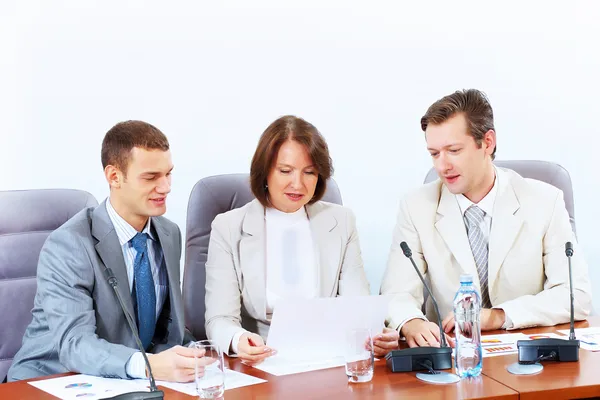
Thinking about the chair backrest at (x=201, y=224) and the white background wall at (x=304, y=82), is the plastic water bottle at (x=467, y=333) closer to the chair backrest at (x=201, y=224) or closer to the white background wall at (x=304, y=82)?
the chair backrest at (x=201, y=224)

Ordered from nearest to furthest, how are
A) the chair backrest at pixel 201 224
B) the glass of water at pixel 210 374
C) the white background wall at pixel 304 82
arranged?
the glass of water at pixel 210 374, the chair backrest at pixel 201 224, the white background wall at pixel 304 82

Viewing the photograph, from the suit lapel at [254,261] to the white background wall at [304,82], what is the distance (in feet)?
3.18

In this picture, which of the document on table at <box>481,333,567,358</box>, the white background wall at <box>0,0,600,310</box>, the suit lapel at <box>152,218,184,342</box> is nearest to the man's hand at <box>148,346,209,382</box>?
the suit lapel at <box>152,218,184,342</box>

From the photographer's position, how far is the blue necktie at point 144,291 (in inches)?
90.6

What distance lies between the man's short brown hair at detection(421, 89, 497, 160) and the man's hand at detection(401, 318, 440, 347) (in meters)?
0.74

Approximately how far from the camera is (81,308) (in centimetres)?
207

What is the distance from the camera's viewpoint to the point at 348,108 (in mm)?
3621

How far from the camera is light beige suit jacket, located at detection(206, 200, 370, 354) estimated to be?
2.44m

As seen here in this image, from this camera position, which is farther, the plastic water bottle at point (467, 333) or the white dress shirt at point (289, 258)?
the white dress shirt at point (289, 258)

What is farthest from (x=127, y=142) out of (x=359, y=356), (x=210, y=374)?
(x=359, y=356)

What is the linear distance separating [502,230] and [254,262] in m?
0.88

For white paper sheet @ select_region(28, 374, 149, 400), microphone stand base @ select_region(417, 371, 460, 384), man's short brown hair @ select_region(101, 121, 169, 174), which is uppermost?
man's short brown hair @ select_region(101, 121, 169, 174)

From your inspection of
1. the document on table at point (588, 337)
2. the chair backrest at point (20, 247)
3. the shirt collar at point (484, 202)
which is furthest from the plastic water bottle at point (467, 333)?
the chair backrest at point (20, 247)

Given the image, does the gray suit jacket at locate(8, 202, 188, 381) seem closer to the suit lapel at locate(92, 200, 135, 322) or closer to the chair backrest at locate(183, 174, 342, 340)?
the suit lapel at locate(92, 200, 135, 322)
